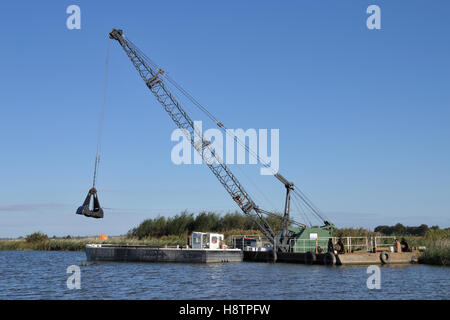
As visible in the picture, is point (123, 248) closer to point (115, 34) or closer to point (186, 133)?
point (186, 133)

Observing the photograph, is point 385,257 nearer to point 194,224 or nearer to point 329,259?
point 329,259

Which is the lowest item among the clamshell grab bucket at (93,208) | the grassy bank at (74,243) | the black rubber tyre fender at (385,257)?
the grassy bank at (74,243)

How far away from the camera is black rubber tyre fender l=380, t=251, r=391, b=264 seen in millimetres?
45469

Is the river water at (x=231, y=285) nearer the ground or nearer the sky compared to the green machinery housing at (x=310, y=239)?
nearer the ground

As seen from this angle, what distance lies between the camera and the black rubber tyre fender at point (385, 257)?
45.5 metres

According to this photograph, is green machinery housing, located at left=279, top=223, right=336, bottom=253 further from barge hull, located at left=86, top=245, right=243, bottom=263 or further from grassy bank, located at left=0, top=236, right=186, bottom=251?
grassy bank, located at left=0, top=236, right=186, bottom=251

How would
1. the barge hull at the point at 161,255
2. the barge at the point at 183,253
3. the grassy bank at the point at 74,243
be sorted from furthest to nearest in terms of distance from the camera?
1. the grassy bank at the point at 74,243
2. the barge at the point at 183,253
3. the barge hull at the point at 161,255

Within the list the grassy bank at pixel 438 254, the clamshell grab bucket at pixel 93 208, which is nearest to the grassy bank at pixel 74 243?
the clamshell grab bucket at pixel 93 208

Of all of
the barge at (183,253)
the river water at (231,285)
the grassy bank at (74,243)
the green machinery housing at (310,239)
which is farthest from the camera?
the grassy bank at (74,243)

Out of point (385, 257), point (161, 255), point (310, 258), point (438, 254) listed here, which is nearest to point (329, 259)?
point (310, 258)

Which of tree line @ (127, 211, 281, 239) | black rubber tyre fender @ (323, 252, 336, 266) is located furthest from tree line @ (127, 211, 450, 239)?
black rubber tyre fender @ (323, 252, 336, 266)

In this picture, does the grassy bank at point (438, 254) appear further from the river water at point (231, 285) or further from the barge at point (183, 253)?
the barge at point (183, 253)
